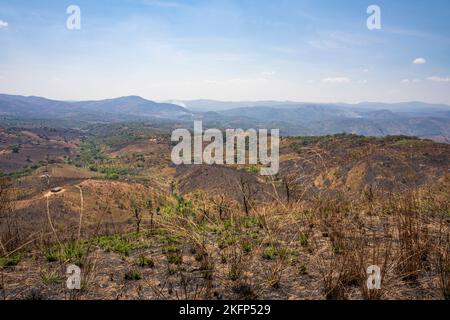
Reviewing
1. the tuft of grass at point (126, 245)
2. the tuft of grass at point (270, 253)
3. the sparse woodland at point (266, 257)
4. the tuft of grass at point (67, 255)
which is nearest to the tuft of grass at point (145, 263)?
the sparse woodland at point (266, 257)

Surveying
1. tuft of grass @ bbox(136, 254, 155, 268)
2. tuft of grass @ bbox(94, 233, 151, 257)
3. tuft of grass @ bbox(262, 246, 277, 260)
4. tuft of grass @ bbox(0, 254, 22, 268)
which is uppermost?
tuft of grass @ bbox(262, 246, 277, 260)

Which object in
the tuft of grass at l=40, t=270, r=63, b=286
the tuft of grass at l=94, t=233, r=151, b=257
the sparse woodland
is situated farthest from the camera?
the tuft of grass at l=94, t=233, r=151, b=257

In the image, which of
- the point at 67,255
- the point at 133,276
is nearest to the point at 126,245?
the point at 67,255

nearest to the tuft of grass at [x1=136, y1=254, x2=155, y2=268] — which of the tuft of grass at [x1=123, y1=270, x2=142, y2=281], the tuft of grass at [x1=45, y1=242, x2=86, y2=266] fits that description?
the tuft of grass at [x1=123, y1=270, x2=142, y2=281]

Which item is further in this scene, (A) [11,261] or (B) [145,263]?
(A) [11,261]

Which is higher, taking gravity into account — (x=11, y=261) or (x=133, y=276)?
(x=133, y=276)

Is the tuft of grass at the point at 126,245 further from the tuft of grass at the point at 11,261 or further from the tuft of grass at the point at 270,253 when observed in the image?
the tuft of grass at the point at 270,253

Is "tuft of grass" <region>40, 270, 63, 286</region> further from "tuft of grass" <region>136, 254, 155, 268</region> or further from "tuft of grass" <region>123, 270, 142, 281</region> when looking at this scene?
"tuft of grass" <region>136, 254, 155, 268</region>

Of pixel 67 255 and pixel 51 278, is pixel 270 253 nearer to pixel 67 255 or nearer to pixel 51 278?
pixel 51 278

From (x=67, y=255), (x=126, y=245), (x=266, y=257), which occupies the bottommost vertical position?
(x=126, y=245)

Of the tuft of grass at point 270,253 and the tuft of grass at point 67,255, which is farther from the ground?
the tuft of grass at point 270,253

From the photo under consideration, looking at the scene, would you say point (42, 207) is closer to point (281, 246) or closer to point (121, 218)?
point (121, 218)
